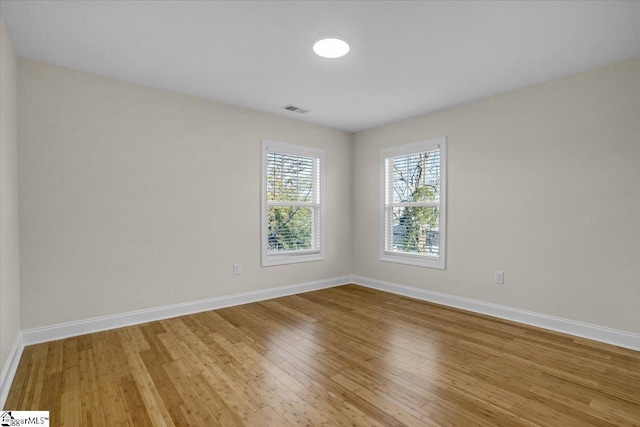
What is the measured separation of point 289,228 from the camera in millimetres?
4570

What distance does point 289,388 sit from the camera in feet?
6.76

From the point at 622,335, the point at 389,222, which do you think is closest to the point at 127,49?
the point at 389,222

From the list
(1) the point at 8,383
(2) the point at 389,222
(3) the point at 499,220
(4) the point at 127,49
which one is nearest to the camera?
(1) the point at 8,383

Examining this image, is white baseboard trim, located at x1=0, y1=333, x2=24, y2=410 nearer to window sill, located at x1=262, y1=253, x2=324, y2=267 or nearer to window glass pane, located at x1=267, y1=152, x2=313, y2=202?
window sill, located at x1=262, y1=253, x2=324, y2=267

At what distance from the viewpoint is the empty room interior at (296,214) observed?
205 centimetres

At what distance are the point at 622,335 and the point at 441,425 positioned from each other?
2200 millimetres

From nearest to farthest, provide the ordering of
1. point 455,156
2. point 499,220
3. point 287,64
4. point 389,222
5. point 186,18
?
1. point 186,18
2. point 287,64
3. point 499,220
4. point 455,156
5. point 389,222

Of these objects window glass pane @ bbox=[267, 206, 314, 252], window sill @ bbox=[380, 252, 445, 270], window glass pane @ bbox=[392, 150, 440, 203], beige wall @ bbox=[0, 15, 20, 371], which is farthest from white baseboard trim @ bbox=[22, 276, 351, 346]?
window glass pane @ bbox=[392, 150, 440, 203]

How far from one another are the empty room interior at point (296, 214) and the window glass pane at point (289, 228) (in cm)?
3

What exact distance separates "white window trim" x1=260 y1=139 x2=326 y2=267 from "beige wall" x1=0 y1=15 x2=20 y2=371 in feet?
7.68

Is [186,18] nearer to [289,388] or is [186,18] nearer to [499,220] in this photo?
[289,388]

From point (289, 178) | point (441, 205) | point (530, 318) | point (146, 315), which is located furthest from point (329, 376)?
point (289, 178)

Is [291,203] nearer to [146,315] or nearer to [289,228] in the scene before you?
[289,228]

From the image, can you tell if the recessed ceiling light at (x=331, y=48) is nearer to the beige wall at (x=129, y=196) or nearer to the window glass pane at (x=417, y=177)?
the beige wall at (x=129, y=196)
